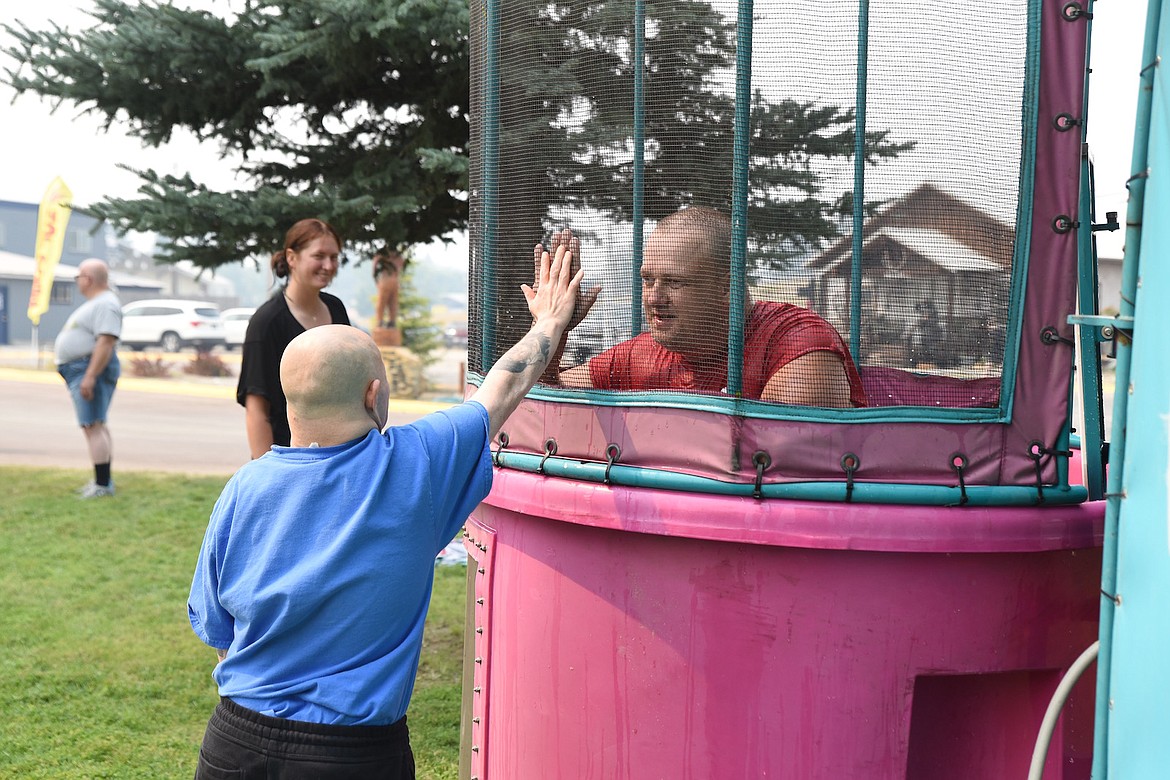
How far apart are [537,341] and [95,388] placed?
744 cm

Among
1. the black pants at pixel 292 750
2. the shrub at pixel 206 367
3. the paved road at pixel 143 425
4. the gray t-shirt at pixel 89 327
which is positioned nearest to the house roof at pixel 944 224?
the black pants at pixel 292 750

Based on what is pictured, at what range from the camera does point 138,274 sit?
288 feet

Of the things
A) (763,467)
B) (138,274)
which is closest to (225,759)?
(763,467)

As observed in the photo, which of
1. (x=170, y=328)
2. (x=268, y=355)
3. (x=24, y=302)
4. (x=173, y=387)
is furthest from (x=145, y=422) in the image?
(x=24, y=302)

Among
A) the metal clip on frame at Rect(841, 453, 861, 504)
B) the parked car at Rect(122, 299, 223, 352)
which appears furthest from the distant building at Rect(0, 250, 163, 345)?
the metal clip on frame at Rect(841, 453, 861, 504)

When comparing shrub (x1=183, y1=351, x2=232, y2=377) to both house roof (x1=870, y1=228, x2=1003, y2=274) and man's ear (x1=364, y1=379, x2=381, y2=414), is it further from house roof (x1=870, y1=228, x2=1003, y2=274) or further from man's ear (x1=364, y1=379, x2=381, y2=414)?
house roof (x1=870, y1=228, x2=1003, y2=274)

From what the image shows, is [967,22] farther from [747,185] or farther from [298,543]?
[298,543]

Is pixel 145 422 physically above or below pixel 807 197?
below

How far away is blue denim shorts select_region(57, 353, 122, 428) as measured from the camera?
8.95 meters

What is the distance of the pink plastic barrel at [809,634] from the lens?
2402mm

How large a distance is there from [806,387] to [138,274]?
93.1 meters

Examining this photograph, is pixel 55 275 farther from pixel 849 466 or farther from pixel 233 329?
pixel 849 466

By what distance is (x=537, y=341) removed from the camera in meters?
2.61

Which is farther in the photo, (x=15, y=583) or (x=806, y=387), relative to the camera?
(x=15, y=583)
